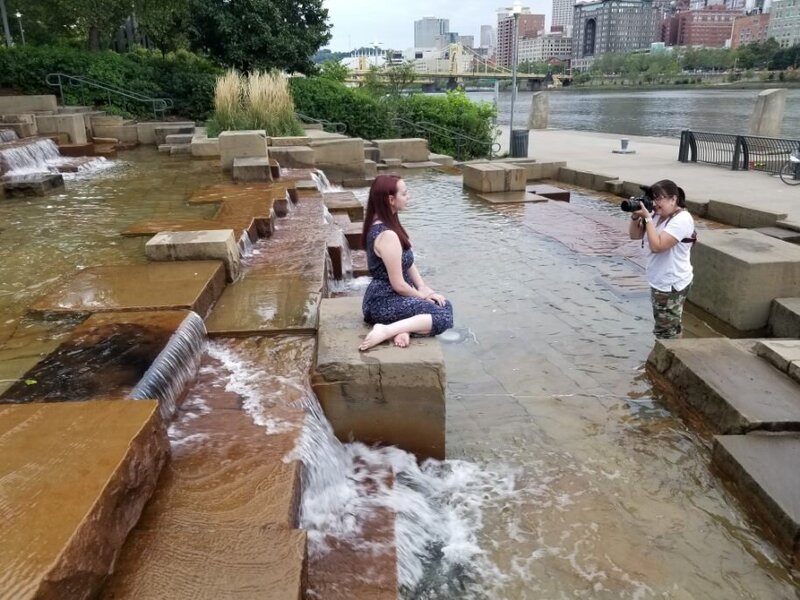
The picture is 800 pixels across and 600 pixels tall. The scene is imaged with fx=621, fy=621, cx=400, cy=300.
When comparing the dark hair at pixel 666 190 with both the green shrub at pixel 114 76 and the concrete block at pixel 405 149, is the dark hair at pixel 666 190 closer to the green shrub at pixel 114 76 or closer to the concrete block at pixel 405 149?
the concrete block at pixel 405 149

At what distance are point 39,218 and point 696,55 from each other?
12805 cm

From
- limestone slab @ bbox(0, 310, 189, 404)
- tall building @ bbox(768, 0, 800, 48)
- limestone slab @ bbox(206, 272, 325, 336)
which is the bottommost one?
limestone slab @ bbox(206, 272, 325, 336)

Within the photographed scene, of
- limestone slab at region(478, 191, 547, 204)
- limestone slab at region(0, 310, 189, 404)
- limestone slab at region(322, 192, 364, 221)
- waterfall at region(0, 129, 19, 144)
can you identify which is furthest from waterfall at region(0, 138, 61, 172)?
limestone slab at region(478, 191, 547, 204)

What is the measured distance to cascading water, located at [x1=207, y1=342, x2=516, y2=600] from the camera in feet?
9.47

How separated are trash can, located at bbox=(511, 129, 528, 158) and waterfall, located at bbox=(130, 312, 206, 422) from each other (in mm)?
14204

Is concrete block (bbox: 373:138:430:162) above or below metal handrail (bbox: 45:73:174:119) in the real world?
below

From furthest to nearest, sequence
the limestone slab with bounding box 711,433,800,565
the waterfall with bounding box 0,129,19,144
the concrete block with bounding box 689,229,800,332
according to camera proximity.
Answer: the waterfall with bounding box 0,129,19,144
the concrete block with bounding box 689,229,800,332
the limestone slab with bounding box 711,433,800,565

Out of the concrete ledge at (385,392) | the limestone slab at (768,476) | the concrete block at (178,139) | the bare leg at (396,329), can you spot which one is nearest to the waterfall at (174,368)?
the concrete ledge at (385,392)

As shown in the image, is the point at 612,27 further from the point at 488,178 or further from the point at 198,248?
the point at 198,248

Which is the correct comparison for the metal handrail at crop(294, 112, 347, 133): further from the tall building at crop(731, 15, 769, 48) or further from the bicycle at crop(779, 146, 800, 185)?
the tall building at crop(731, 15, 769, 48)

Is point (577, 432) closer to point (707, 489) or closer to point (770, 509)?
point (707, 489)

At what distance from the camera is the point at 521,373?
16.1ft

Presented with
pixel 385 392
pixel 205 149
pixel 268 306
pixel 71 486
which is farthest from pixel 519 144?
pixel 71 486

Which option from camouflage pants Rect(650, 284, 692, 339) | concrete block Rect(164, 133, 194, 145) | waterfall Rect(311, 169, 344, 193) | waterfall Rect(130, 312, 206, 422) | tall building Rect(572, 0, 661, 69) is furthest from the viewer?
tall building Rect(572, 0, 661, 69)
